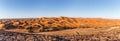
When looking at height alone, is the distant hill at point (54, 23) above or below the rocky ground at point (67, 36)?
above

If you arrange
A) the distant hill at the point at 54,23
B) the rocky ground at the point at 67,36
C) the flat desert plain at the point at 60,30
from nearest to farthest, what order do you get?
the rocky ground at the point at 67,36
the flat desert plain at the point at 60,30
the distant hill at the point at 54,23

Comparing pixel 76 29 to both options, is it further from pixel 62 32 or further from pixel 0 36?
pixel 0 36

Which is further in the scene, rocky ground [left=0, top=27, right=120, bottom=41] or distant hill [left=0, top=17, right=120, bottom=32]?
distant hill [left=0, top=17, right=120, bottom=32]

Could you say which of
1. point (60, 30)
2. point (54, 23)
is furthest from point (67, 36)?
point (54, 23)

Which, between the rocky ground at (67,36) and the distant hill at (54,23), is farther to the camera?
the distant hill at (54,23)

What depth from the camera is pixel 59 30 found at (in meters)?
15.0

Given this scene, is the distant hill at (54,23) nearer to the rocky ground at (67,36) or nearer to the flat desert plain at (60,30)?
the flat desert plain at (60,30)

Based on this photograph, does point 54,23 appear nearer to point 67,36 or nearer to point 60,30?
point 60,30

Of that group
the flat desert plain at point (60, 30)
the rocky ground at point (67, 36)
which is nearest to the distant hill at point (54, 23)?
the flat desert plain at point (60, 30)

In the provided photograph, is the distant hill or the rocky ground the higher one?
the distant hill

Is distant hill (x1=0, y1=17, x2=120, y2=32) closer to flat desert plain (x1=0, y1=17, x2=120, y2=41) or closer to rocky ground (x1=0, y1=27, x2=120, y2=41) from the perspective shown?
flat desert plain (x1=0, y1=17, x2=120, y2=41)

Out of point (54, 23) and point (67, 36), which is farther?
point (54, 23)

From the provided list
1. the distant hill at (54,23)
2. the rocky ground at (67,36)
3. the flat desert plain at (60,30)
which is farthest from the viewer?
the distant hill at (54,23)

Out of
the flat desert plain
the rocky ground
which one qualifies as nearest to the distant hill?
the flat desert plain
